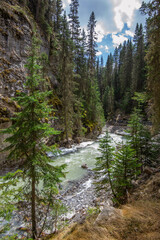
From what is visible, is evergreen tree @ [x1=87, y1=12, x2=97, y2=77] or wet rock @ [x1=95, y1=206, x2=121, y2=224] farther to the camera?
evergreen tree @ [x1=87, y1=12, x2=97, y2=77]

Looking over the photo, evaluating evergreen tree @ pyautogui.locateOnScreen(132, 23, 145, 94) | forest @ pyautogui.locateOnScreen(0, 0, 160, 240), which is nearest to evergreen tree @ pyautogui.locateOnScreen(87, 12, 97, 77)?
forest @ pyautogui.locateOnScreen(0, 0, 160, 240)

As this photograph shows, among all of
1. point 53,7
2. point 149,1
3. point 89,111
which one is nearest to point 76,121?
Result: point 89,111

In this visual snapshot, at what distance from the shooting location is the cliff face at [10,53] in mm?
10797

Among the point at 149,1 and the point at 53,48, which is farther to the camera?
the point at 53,48

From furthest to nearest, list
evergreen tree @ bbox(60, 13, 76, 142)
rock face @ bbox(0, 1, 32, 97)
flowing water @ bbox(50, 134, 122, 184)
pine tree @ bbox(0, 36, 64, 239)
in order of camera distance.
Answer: evergreen tree @ bbox(60, 13, 76, 142)
rock face @ bbox(0, 1, 32, 97)
flowing water @ bbox(50, 134, 122, 184)
pine tree @ bbox(0, 36, 64, 239)

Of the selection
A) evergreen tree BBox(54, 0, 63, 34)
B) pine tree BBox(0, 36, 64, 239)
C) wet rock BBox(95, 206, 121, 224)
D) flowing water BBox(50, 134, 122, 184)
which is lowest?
flowing water BBox(50, 134, 122, 184)

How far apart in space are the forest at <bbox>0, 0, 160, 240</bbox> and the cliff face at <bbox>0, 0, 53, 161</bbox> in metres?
0.14

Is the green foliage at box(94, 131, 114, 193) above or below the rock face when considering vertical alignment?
below

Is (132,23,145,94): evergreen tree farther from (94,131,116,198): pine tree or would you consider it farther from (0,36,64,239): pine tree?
(0,36,64,239): pine tree

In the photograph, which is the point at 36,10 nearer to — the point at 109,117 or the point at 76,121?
the point at 76,121

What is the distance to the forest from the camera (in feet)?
14.3

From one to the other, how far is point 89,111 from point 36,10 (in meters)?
19.2

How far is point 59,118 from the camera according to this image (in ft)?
59.4

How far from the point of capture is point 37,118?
181 inches
